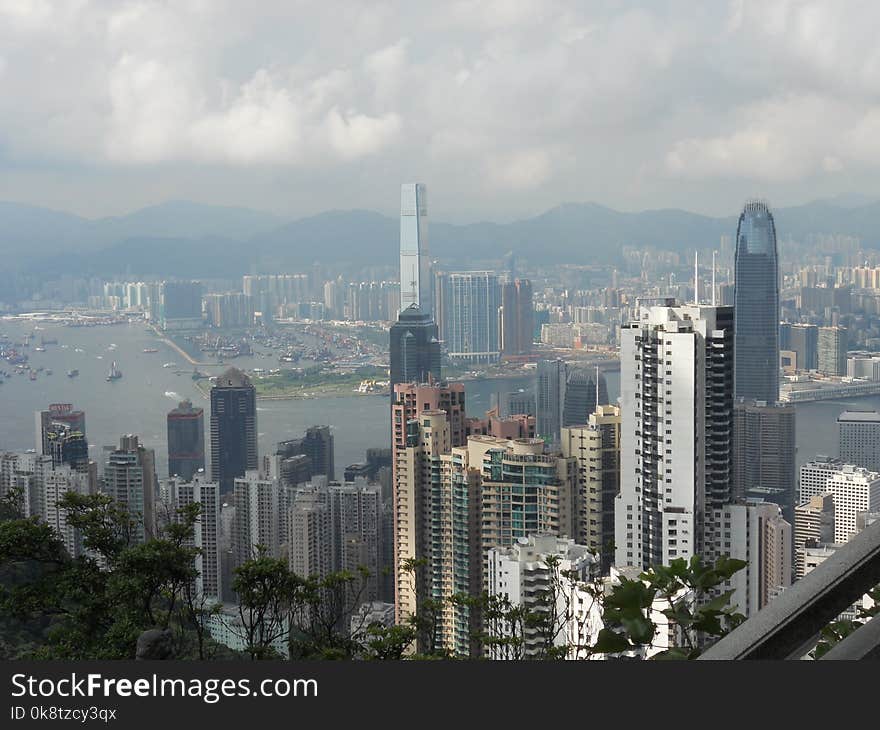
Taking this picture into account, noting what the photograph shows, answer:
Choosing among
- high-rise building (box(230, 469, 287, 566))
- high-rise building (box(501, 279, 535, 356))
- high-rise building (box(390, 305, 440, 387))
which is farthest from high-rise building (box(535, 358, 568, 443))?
high-rise building (box(230, 469, 287, 566))

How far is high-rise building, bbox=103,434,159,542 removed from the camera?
5.94m

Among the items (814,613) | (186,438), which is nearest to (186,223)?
(186,438)

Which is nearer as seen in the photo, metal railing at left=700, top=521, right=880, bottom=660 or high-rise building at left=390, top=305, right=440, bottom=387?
metal railing at left=700, top=521, right=880, bottom=660

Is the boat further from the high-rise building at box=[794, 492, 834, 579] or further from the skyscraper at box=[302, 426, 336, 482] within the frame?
the high-rise building at box=[794, 492, 834, 579]

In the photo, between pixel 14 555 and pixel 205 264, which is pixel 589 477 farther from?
pixel 14 555

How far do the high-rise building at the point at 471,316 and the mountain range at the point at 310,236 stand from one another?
0.72 ft

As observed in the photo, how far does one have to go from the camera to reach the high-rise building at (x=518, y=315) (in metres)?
8.19

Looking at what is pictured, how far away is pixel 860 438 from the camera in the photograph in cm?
703

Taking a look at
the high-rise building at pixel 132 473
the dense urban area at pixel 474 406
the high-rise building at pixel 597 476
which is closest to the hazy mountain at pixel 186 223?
the dense urban area at pixel 474 406

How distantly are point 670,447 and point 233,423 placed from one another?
363 cm

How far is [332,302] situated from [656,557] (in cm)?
394

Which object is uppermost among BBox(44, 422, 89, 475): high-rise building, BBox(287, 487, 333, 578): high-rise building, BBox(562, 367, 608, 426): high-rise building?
BBox(562, 367, 608, 426): high-rise building

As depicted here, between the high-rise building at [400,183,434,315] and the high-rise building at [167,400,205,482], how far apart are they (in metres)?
2.19

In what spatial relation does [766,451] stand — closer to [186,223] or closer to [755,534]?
[755,534]
